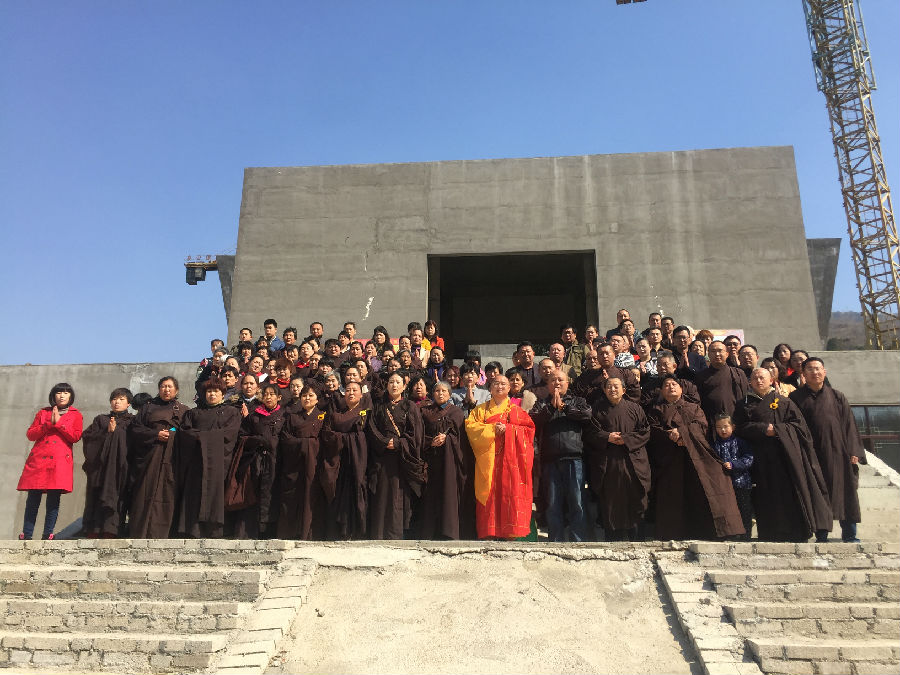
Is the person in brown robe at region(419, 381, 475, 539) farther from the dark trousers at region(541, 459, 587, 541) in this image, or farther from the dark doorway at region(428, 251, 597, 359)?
the dark doorway at region(428, 251, 597, 359)

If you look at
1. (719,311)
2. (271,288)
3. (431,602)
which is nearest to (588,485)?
(431,602)

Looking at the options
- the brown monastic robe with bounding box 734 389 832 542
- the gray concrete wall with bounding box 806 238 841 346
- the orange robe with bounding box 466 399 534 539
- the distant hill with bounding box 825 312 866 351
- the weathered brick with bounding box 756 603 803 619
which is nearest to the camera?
the weathered brick with bounding box 756 603 803 619

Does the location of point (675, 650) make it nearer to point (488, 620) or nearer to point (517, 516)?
point (488, 620)

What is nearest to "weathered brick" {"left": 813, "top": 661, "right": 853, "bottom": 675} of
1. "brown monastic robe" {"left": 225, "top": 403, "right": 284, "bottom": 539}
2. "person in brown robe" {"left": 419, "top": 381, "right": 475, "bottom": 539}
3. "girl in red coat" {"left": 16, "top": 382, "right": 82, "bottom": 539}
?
"person in brown robe" {"left": 419, "top": 381, "right": 475, "bottom": 539}

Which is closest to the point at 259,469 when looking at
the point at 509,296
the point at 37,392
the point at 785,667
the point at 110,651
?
the point at 110,651

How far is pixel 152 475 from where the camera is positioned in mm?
5898

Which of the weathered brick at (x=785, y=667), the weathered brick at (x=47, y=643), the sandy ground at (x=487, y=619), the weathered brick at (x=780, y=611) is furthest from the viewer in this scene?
the weathered brick at (x=47, y=643)

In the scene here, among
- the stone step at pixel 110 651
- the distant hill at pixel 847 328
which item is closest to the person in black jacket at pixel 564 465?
the stone step at pixel 110 651

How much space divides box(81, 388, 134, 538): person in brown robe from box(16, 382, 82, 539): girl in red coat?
12.2 inches

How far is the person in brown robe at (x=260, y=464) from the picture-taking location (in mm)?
5918

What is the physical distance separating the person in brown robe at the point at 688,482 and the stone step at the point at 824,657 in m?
1.43

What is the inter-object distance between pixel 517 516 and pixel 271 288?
807 cm

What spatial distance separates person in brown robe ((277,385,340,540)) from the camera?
18.9 ft

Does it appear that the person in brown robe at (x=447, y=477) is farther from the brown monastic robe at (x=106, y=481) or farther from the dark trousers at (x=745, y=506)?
the brown monastic robe at (x=106, y=481)
